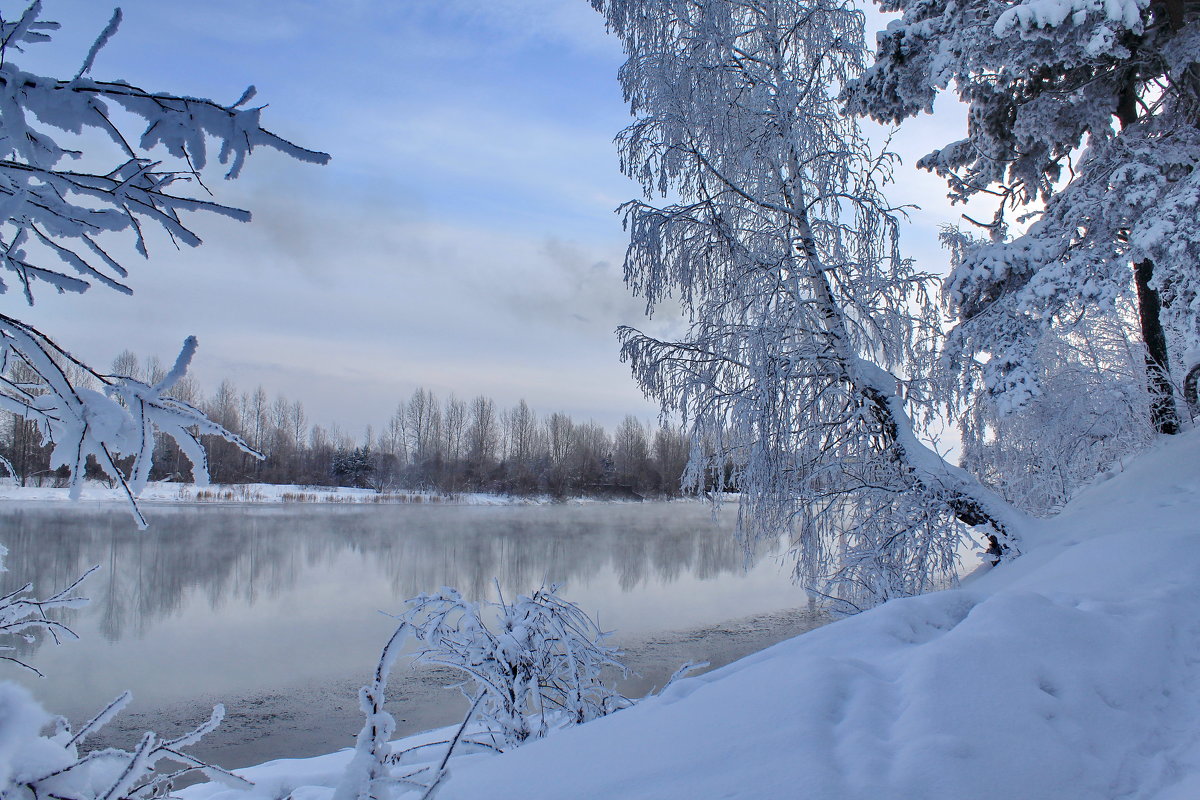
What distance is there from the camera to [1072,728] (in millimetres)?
2010

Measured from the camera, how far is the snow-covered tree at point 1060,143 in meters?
5.00

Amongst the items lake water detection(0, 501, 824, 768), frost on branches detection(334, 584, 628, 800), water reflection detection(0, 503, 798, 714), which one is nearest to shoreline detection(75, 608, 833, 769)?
lake water detection(0, 501, 824, 768)

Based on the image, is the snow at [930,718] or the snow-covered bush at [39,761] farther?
the snow at [930,718]

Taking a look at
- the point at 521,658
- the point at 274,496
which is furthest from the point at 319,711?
the point at 274,496

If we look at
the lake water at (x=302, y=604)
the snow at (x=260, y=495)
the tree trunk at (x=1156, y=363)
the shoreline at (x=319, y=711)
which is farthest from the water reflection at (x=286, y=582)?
the tree trunk at (x=1156, y=363)

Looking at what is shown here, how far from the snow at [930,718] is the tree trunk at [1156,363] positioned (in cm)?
498

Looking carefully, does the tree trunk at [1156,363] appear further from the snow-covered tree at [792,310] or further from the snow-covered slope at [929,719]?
the snow-covered slope at [929,719]

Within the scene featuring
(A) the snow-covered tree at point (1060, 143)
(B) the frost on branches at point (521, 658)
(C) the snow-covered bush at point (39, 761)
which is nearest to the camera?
(C) the snow-covered bush at point (39, 761)

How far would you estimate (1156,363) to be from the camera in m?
7.41

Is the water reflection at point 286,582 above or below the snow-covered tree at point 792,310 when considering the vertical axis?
below

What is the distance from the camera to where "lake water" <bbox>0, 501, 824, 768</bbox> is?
7.23m

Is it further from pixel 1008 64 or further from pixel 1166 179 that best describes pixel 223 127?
pixel 1166 179

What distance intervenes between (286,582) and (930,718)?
14251 millimetres

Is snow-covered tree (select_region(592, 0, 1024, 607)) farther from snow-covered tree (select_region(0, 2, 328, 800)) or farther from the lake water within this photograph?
snow-covered tree (select_region(0, 2, 328, 800))
